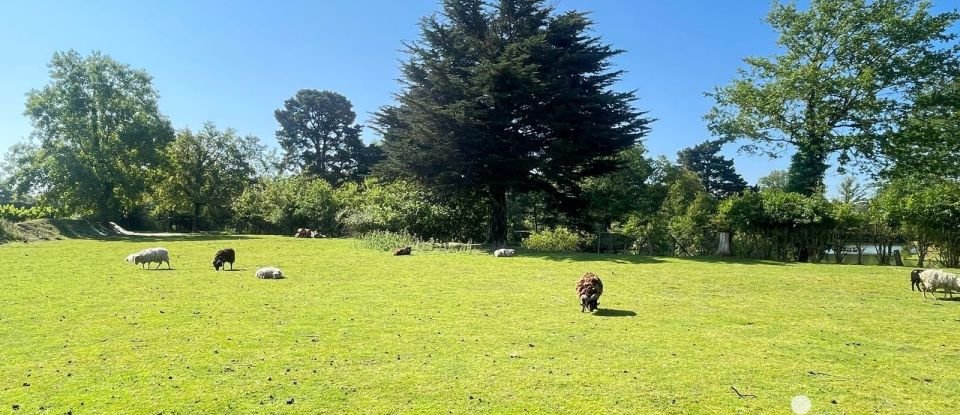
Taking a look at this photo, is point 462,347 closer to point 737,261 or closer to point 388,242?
point 737,261

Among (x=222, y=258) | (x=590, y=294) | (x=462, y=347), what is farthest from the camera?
(x=222, y=258)

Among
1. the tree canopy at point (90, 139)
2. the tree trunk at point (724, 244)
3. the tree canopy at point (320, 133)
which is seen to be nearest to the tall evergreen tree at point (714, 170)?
the tree canopy at point (320, 133)

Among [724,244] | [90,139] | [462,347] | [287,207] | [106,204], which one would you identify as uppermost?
[90,139]

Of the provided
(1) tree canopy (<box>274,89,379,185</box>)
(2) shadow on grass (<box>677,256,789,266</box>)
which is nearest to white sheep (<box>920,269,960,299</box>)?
(2) shadow on grass (<box>677,256,789,266</box>)

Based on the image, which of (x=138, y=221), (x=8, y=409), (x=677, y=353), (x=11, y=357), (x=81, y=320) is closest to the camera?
(x=8, y=409)

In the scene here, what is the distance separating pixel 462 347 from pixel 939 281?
448 inches

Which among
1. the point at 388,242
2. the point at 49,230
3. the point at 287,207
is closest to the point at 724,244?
the point at 388,242

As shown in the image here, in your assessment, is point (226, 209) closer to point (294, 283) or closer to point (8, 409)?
point (294, 283)

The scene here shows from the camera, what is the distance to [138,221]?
51.9m

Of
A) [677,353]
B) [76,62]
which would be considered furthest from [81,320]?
[76,62]

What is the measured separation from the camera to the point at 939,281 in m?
11.4

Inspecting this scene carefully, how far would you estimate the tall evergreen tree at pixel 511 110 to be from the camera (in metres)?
25.3

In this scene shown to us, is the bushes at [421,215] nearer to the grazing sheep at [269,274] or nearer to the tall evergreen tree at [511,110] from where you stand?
the tall evergreen tree at [511,110]

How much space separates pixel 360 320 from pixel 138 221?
54.4 meters
